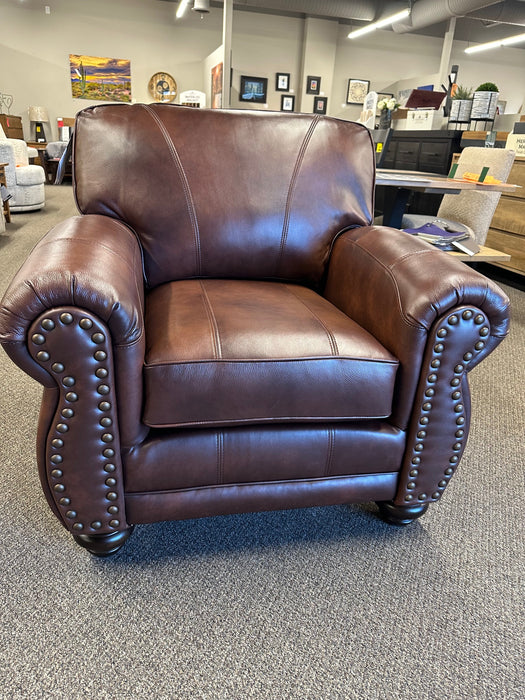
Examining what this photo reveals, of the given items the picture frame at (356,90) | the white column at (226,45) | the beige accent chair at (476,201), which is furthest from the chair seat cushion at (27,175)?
the picture frame at (356,90)

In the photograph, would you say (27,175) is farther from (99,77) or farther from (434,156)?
(99,77)

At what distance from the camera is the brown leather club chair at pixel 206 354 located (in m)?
0.94

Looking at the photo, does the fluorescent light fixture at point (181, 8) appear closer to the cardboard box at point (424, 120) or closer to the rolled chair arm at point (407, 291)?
the cardboard box at point (424, 120)

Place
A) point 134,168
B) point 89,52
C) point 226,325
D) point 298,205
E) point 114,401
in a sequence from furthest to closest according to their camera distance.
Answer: point 89,52 → point 298,205 → point 134,168 → point 226,325 → point 114,401

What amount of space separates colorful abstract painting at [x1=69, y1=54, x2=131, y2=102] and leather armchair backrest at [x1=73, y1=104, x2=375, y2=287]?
826 cm

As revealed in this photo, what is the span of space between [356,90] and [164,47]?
135 inches

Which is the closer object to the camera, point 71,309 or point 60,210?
point 71,309

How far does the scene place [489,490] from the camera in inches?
56.9

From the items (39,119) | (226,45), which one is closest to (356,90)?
(226,45)

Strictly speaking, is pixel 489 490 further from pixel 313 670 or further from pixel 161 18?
pixel 161 18

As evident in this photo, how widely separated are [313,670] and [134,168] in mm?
1268

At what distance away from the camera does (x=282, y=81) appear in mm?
8711

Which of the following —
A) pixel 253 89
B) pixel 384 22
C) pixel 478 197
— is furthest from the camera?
pixel 253 89

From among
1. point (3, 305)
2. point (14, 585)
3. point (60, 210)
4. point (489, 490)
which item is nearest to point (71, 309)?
point (3, 305)
